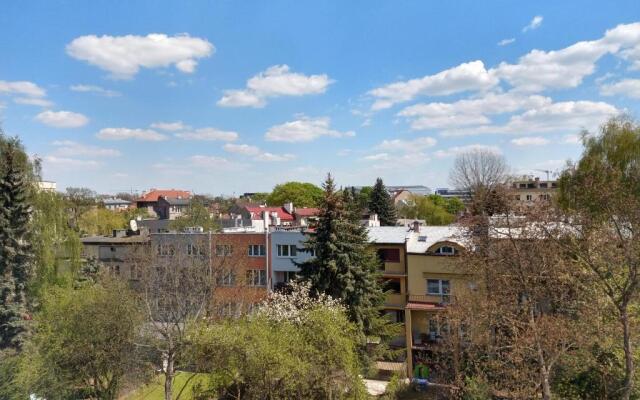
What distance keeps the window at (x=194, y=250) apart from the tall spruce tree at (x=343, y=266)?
31.9 ft

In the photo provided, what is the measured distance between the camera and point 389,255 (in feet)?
99.4

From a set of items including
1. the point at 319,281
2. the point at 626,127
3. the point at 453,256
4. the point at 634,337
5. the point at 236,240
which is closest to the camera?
the point at 634,337

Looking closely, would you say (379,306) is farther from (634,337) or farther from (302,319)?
(634,337)

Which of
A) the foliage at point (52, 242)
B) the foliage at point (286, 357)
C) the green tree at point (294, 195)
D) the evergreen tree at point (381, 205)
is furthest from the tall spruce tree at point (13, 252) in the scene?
the green tree at point (294, 195)

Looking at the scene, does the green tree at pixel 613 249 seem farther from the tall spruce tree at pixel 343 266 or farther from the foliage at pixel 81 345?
the foliage at pixel 81 345

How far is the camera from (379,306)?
26.7 metres

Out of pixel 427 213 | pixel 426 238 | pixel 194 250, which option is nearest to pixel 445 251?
pixel 426 238

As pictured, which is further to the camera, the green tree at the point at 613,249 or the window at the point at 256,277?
the window at the point at 256,277

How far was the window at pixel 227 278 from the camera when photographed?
31.3 meters

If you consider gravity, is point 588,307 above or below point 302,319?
above

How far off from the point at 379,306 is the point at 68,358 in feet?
53.5

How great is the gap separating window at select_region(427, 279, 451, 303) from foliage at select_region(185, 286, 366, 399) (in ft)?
36.2

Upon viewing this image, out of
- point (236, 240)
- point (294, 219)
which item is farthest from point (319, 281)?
point (294, 219)

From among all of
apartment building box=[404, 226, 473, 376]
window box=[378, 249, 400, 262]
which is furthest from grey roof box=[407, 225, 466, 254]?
window box=[378, 249, 400, 262]
